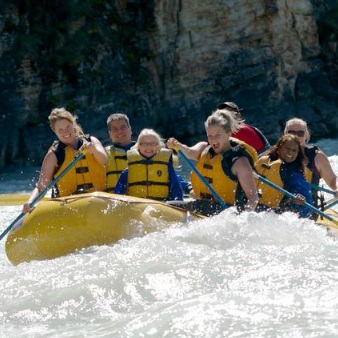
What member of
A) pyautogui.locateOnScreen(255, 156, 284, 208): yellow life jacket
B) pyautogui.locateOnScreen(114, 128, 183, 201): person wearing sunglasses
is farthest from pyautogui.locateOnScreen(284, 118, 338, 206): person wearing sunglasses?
pyautogui.locateOnScreen(114, 128, 183, 201): person wearing sunglasses

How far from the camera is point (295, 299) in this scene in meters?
4.38

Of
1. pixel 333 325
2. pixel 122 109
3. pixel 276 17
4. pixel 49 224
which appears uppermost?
pixel 276 17

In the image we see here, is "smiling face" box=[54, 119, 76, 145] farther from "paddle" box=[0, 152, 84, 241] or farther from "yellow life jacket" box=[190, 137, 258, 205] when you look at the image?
"yellow life jacket" box=[190, 137, 258, 205]

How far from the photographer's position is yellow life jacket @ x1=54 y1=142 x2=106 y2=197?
6.18 m

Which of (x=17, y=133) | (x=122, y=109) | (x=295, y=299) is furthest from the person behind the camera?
(x=122, y=109)

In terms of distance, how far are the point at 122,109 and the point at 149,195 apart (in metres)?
8.26

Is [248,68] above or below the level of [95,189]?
above

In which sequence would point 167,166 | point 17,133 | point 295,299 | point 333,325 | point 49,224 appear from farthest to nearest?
point 17,133 → point 167,166 → point 49,224 → point 295,299 → point 333,325

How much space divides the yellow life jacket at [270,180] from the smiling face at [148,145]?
0.79 meters

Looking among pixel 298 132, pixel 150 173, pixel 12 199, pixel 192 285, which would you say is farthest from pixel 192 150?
pixel 12 199

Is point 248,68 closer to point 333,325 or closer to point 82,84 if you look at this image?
point 82,84

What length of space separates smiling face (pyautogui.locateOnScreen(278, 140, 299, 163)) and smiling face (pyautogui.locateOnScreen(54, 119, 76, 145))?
4.96 ft

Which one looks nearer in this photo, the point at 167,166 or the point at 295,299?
the point at 295,299

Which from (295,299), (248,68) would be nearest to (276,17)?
(248,68)
